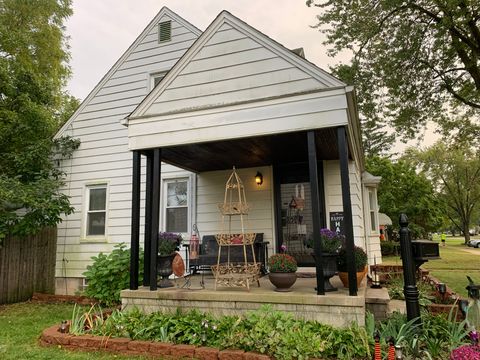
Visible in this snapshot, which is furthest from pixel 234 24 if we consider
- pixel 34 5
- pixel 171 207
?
pixel 34 5

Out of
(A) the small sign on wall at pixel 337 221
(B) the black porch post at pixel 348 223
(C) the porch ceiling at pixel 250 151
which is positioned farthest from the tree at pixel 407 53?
(B) the black porch post at pixel 348 223

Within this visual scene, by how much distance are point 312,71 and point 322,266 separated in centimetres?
258

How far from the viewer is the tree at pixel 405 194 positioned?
870 inches

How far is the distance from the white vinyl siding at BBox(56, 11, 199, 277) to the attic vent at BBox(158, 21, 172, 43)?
0.09 metres

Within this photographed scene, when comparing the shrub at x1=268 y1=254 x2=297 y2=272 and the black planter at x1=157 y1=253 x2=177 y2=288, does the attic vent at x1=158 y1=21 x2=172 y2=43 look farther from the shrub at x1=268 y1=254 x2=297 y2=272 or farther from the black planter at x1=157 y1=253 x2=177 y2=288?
the shrub at x1=268 y1=254 x2=297 y2=272

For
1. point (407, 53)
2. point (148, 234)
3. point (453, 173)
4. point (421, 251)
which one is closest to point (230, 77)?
point (148, 234)

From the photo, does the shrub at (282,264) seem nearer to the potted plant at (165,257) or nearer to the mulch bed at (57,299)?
the potted plant at (165,257)

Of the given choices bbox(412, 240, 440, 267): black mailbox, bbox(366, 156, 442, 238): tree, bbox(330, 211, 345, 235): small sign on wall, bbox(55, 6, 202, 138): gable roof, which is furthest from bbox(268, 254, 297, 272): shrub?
bbox(366, 156, 442, 238): tree

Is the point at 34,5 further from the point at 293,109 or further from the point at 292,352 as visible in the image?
the point at 292,352

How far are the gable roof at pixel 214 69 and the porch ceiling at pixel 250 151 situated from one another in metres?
0.67

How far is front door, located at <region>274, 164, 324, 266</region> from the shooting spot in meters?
6.73

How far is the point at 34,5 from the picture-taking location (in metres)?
11.5

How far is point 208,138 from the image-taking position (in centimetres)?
485

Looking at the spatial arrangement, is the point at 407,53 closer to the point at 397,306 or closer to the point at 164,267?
the point at 397,306
